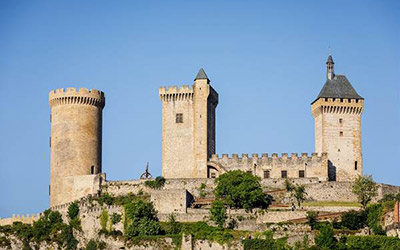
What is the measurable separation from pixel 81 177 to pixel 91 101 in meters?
6.81

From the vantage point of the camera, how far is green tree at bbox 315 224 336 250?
71613mm

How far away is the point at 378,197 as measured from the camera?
83750 mm

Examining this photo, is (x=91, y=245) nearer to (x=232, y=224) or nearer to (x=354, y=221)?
(x=232, y=224)

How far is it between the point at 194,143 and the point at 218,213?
470 inches

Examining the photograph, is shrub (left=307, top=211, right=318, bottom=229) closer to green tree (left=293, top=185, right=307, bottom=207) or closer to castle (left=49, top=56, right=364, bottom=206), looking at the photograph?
green tree (left=293, top=185, right=307, bottom=207)

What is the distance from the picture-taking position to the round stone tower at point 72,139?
294 feet

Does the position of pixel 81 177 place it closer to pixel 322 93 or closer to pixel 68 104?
pixel 68 104

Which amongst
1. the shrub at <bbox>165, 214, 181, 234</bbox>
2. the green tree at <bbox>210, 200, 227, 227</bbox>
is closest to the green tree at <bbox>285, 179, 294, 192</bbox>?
the green tree at <bbox>210, 200, 227, 227</bbox>

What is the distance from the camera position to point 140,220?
77.5m

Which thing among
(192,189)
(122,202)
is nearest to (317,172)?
(192,189)

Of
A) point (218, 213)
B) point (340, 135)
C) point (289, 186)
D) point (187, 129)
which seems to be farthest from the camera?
point (340, 135)

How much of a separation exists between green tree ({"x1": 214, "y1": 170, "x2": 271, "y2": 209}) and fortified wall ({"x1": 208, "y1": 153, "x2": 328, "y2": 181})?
4244 millimetres

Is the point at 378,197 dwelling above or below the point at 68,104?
below

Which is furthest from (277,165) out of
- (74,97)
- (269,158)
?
(74,97)
